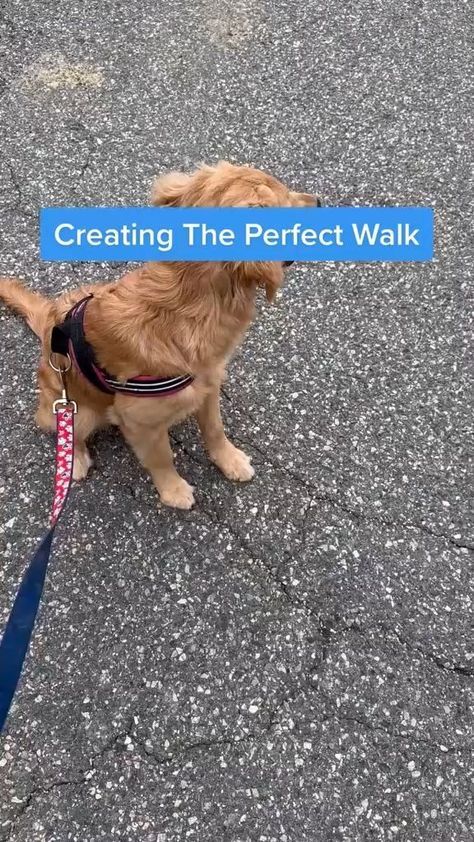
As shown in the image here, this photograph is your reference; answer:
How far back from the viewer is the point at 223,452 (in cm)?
272

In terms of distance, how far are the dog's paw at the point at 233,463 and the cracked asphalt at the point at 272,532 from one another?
2.7 inches

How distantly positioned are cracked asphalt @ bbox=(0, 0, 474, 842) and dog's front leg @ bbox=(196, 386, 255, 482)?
0.08 metres

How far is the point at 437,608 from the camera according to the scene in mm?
2488

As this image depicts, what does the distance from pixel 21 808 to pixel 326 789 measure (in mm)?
1018

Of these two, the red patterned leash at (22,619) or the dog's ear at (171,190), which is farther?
the dog's ear at (171,190)

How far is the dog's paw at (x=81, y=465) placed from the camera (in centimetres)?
272

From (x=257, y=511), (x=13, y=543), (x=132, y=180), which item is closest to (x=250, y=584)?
(x=257, y=511)

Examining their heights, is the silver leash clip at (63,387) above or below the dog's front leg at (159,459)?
above

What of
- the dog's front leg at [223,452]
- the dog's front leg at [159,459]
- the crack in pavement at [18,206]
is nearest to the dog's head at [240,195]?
the dog's front leg at [159,459]

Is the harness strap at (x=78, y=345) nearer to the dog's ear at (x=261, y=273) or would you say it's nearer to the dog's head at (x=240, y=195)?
the dog's head at (x=240, y=195)

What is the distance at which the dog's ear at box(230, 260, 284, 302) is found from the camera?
180 cm

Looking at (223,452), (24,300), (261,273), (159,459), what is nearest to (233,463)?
(223,452)

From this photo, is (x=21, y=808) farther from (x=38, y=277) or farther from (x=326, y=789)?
(x=38, y=277)

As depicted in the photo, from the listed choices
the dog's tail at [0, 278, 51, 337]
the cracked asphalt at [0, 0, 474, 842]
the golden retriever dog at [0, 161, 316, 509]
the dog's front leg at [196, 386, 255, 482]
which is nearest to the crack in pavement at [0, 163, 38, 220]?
the cracked asphalt at [0, 0, 474, 842]
